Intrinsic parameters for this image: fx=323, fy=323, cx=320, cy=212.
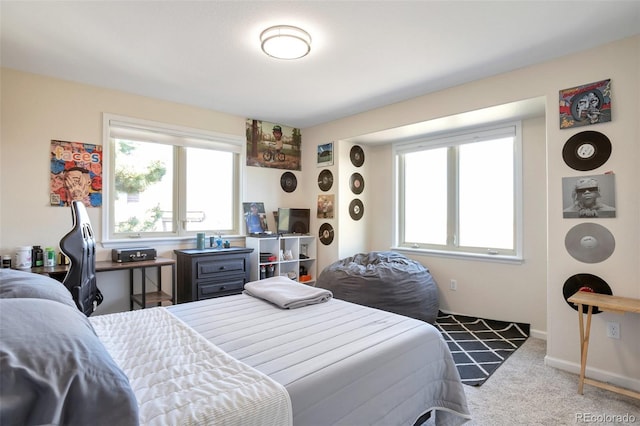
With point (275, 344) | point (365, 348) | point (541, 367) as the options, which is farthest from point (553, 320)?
point (275, 344)

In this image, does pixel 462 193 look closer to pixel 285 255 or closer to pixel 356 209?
pixel 356 209

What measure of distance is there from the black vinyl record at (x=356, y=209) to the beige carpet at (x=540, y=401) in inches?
102

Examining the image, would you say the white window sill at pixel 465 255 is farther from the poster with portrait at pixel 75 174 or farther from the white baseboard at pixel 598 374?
the poster with portrait at pixel 75 174

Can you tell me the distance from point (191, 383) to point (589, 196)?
298 cm

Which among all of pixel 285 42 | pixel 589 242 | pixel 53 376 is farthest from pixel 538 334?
pixel 53 376

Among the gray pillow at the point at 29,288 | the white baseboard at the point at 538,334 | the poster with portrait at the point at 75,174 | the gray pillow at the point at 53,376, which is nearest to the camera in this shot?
the gray pillow at the point at 53,376

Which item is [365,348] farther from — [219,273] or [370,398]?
[219,273]

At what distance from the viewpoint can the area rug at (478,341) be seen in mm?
2596

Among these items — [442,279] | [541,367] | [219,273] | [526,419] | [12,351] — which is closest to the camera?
[12,351]

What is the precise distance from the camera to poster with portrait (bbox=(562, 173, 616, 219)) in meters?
2.43

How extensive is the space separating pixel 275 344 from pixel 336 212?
3.12m

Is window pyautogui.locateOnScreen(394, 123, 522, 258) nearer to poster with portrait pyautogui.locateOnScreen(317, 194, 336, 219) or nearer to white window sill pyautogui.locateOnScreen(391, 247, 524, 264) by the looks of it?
white window sill pyautogui.locateOnScreen(391, 247, 524, 264)

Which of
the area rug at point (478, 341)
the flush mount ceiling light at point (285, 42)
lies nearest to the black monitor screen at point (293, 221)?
the area rug at point (478, 341)

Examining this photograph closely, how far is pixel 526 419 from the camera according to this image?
77.4 inches
